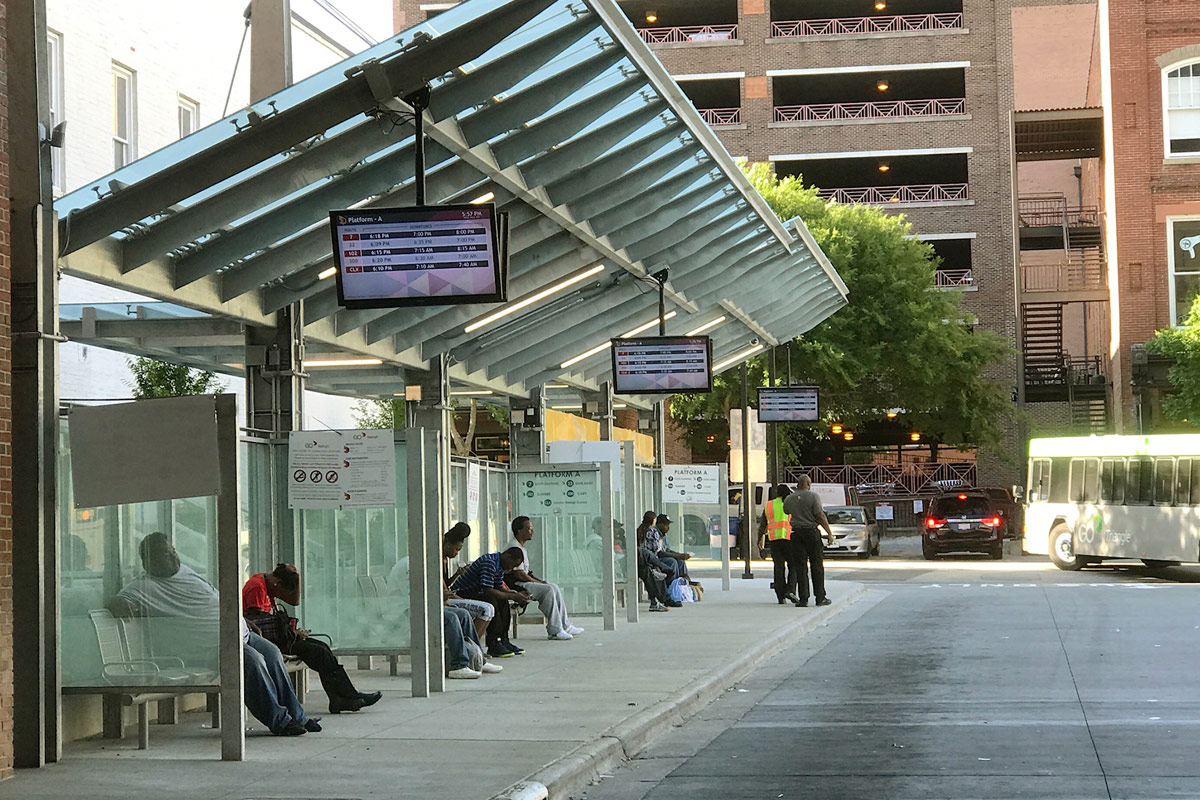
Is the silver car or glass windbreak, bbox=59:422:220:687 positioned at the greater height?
glass windbreak, bbox=59:422:220:687

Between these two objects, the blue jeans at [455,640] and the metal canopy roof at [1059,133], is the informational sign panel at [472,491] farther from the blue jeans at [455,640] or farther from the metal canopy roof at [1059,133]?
the metal canopy roof at [1059,133]

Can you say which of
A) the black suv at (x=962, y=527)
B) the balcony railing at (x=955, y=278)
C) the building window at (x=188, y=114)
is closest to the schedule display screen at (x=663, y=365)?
the building window at (x=188, y=114)

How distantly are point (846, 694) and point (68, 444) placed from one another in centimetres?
699

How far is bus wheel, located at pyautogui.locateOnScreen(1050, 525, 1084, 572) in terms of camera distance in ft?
110

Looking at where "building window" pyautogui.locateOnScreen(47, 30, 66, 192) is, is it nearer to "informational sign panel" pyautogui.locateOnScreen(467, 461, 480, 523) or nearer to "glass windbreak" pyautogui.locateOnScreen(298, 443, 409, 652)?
"informational sign panel" pyautogui.locateOnScreen(467, 461, 480, 523)

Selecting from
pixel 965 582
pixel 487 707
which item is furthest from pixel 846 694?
pixel 965 582

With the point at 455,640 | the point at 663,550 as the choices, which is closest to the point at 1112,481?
the point at 663,550

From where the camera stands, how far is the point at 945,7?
A: 60.9 metres

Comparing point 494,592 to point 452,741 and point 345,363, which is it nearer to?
point 345,363

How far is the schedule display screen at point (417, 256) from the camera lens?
11.7m

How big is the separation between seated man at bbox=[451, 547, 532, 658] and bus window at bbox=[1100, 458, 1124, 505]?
18.5 metres

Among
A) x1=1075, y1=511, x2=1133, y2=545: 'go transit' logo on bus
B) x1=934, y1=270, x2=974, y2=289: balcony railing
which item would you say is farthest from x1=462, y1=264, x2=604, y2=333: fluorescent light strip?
x1=934, y1=270, x2=974, y2=289: balcony railing

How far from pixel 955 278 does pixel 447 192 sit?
45162 mm

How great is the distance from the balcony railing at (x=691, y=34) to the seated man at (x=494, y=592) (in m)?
46.8
